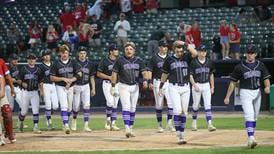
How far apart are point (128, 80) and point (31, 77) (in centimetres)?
378

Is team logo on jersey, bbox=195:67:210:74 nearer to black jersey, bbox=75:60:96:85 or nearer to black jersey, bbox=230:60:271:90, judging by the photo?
black jersey, bbox=75:60:96:85

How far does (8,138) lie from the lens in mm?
15273

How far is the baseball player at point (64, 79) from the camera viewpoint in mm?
17250

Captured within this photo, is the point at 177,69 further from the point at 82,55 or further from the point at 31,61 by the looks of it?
the point at 31,61

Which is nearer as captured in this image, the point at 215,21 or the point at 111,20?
the point at 215,21

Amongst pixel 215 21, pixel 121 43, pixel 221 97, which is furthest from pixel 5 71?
pixel 215 21

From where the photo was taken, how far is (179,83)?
47.7ft

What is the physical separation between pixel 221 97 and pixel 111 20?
9204mm

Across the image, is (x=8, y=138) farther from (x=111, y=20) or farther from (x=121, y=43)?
(x=111, y=20)

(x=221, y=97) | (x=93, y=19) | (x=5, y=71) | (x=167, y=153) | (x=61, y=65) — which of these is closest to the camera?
(x=167, y=153)

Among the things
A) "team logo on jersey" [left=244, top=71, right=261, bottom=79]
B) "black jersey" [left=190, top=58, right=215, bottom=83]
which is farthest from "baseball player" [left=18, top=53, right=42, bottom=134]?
"team logo on jersey" [left=244, top=71, right=261, bottom=79]

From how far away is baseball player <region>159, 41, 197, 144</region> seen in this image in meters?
14.4

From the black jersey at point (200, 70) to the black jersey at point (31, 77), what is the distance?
4342mm

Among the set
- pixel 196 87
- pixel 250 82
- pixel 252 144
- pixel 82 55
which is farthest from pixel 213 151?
pixel 82 55
